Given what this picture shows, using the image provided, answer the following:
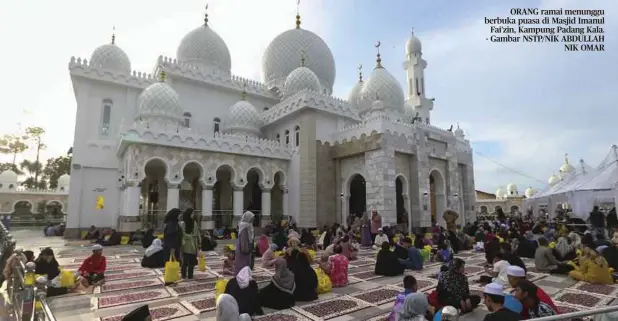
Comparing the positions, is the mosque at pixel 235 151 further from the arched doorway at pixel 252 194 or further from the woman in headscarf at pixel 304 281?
the woman in headscarf at pixel 304 281

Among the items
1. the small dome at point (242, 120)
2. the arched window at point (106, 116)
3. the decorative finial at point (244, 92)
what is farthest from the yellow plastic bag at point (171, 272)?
the decorative finial at point (244, 92)

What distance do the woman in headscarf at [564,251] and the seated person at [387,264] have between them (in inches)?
155

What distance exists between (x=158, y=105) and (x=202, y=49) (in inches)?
240

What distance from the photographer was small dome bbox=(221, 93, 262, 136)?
1811cm

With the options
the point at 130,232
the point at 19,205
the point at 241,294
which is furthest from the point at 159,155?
the point at 19,205

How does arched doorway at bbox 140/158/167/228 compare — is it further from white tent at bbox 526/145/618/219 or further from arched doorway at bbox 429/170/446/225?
white tent at bbox 526/145/618/219

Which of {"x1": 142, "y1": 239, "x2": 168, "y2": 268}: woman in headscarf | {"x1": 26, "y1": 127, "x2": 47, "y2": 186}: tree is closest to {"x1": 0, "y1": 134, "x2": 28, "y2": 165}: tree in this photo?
{"x1": 26, "y1": 127, "x2": 47, "y2": 186}: tree

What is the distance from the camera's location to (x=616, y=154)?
473 inches

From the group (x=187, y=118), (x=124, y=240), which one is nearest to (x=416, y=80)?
(x=187, y=118)

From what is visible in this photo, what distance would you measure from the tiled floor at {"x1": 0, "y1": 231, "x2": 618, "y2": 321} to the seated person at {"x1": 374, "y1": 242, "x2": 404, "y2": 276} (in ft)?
0.62

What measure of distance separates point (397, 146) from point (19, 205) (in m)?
38.7

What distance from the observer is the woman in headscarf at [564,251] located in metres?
7.62

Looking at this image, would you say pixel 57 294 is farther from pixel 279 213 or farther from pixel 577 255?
pixel 279 213

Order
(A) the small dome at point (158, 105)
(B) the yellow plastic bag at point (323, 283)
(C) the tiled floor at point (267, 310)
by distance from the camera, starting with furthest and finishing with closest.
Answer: (A) the small dome at point (158, 105), (B) the yellow plastic bag at point (323, 283), (C) the tiled floor at point (267, 310)
